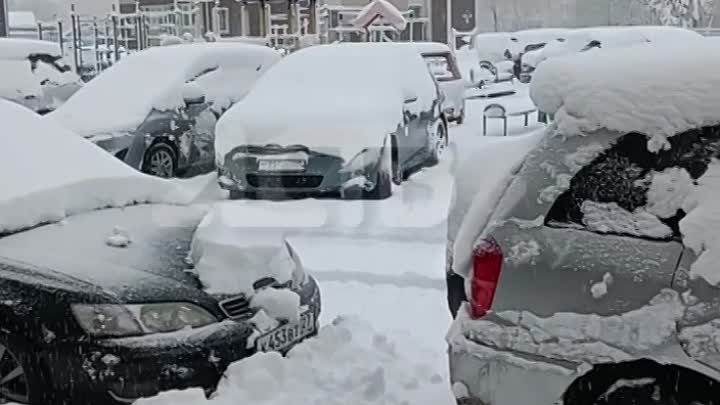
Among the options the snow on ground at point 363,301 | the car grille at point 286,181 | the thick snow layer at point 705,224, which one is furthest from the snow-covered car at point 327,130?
the thick snow layer at point 705,224

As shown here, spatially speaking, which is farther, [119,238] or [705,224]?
[119,238]

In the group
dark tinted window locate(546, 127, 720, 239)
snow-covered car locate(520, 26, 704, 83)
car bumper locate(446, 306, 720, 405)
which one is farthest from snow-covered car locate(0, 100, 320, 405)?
snow-covered car locate(520, 26, 704, 83)

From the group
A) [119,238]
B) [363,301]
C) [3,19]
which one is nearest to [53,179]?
[119,238]

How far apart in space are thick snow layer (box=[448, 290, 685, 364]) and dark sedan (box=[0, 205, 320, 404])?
133 centimetres

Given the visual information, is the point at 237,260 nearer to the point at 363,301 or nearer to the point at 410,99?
the point at 363,301

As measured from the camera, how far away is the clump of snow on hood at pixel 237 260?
439cm

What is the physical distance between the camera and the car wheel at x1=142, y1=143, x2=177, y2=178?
10484mm

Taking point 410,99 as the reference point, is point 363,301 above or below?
below

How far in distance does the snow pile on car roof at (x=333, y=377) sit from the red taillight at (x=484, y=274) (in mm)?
1239

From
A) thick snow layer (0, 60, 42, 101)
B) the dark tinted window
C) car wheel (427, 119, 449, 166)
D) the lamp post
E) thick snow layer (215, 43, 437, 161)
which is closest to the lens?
the dark tinted window

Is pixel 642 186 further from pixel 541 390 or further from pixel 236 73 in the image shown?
pixel 236 73

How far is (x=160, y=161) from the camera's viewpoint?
10.7 metres

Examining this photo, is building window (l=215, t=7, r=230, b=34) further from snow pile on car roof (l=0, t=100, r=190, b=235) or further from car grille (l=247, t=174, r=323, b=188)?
snow pile on car roof (l=0, t=100, r=190, b=235)

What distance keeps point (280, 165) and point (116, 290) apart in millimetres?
5225
